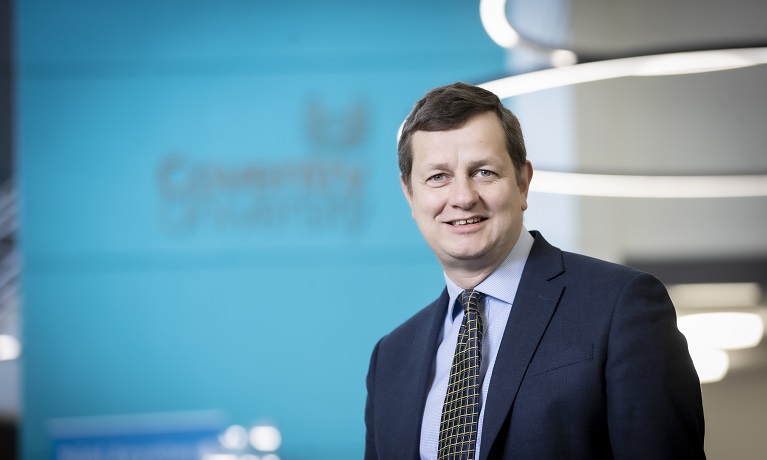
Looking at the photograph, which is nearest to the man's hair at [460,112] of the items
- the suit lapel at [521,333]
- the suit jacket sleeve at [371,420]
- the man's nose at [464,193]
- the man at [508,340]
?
the man at [508,340]

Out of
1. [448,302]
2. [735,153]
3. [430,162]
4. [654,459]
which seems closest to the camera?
[654,459]

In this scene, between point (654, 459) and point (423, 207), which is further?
point (423, 207)

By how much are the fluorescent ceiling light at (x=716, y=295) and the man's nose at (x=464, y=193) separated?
2173mm

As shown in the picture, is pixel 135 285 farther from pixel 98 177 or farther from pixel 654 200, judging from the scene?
pixel 654 200

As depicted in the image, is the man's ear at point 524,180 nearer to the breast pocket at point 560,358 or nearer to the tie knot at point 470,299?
the tie knot at point 470,299

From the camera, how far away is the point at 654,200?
3.82 meters

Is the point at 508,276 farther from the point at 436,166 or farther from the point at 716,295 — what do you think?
the point at 716,295

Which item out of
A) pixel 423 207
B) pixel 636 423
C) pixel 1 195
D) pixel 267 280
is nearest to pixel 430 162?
pixel 423 207

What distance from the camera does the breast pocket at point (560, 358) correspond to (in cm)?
167

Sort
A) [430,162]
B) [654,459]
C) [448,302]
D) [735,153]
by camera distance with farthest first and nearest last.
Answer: [735,153]
[448,302]
[430,162]
[654,459]

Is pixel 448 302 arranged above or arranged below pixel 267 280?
below

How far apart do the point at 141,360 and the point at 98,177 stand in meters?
0.88

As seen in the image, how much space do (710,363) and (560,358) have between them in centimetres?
226

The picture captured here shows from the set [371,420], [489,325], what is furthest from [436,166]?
[371,420]
